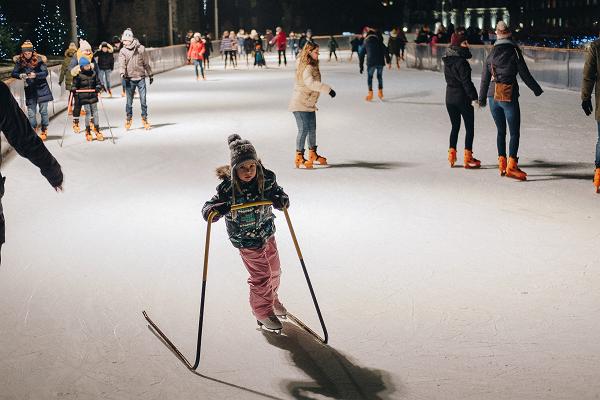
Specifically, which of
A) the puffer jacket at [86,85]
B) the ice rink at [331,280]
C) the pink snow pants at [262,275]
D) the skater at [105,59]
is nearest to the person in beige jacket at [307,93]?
the ice rink at [331,280]

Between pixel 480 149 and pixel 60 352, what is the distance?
29.5 ft

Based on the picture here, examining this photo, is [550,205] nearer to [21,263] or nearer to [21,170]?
[21,263]

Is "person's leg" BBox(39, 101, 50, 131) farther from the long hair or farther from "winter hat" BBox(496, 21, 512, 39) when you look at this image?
"winter hat" BBox(496, 21, 512, 39)

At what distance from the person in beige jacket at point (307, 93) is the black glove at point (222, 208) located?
6189 millimetres

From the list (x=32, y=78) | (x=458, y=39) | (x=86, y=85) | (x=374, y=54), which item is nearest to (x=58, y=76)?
(x=32, y=78)

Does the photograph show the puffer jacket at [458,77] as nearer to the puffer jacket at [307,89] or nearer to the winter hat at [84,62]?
the puffer jacket at [307,89]

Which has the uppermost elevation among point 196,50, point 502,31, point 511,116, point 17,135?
point 502,31

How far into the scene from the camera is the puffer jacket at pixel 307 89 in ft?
37.1

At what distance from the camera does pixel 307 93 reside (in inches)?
449

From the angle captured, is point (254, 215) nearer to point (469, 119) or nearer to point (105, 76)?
point (469, 119)

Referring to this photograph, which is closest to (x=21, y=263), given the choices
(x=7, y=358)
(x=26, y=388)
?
(x=7, y=358)

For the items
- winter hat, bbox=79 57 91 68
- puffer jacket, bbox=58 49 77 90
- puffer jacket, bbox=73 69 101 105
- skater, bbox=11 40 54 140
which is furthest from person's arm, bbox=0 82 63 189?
puffer jacket, bbox=58 49 77 90

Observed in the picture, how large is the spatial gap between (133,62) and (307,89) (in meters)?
5.59

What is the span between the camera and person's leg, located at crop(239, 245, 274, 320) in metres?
5.28
